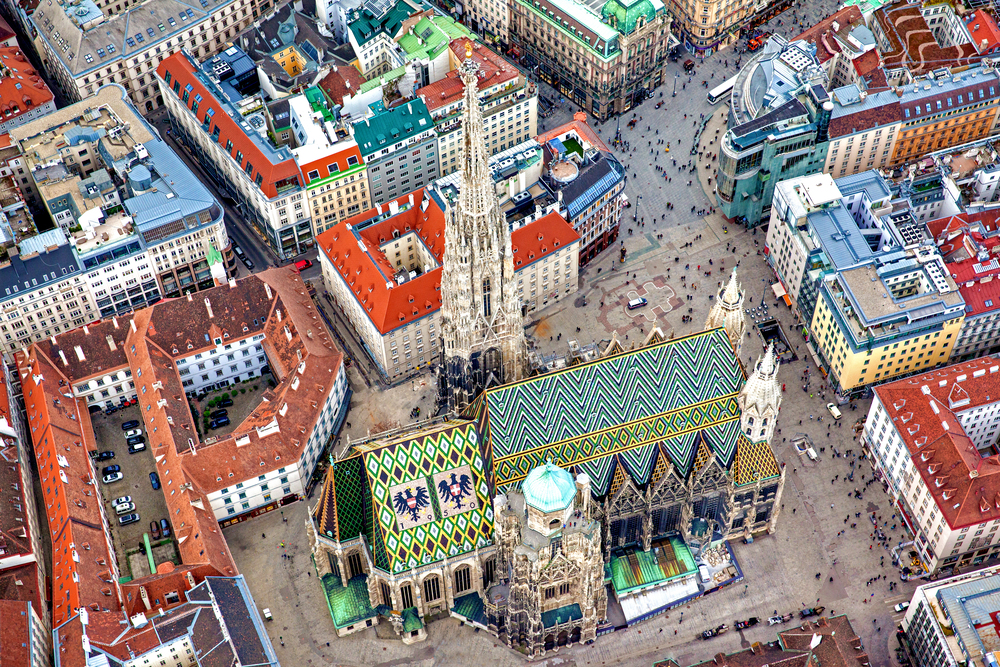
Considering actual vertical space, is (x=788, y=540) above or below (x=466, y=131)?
below

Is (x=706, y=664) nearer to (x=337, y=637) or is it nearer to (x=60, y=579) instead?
(x=337, y=637)

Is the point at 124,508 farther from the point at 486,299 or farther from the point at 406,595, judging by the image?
the point at 486,299

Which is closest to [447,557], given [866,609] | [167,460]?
[167,460]


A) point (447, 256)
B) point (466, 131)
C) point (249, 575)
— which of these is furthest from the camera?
point (249, 575)

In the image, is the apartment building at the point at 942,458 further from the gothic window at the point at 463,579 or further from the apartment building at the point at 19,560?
the apartment building at the point at 19,560

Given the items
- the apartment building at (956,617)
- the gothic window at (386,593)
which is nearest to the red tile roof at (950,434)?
the apartment building at (956,617)

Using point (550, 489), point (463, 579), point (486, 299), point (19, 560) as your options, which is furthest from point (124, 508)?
point (550, 489)

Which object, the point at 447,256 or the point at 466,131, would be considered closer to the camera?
the point at 466,131
